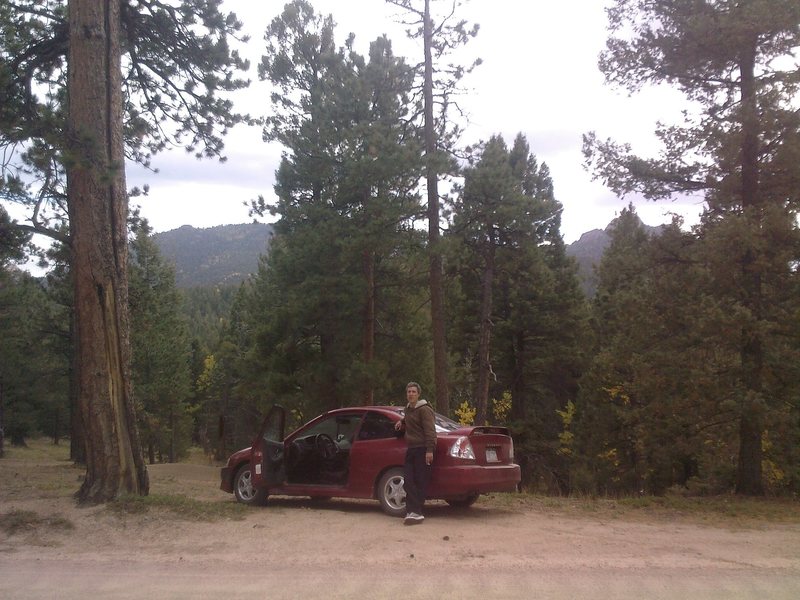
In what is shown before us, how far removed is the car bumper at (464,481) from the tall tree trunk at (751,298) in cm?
508

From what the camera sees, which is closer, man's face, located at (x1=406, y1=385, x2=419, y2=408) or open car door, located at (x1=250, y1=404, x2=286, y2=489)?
man's face, located at (x1=406, y1=385, x2=419, y2=408)

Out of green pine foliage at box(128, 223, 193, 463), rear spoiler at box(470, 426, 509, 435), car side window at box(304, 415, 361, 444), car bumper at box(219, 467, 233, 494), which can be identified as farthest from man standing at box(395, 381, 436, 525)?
green pine foliage at box(128, 223, 193, 463)

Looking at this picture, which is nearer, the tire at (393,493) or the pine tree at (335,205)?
the tire at (393,493)

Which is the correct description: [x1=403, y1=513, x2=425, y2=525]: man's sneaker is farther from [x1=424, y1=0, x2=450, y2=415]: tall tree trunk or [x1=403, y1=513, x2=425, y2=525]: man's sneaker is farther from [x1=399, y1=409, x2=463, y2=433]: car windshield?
[x1=424, y1=0, x2=450, y2=415]: tall tree trunk

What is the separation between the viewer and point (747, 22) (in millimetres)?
12008

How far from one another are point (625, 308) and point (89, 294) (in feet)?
31.3

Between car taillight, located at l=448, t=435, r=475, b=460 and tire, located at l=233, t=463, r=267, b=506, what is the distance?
10.3 ft

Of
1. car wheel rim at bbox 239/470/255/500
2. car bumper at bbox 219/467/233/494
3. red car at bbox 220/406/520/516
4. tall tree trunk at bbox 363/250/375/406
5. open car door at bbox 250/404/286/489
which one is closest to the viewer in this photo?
red car at bbox 220/406/520/516

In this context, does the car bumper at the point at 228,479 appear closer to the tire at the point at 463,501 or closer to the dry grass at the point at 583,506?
the dry grass at the point at 583,506

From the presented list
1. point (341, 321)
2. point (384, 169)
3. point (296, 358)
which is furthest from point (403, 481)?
point (296, 358)

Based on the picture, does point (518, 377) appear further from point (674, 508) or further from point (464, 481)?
point (464, 481)

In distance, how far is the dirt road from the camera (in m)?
6.13

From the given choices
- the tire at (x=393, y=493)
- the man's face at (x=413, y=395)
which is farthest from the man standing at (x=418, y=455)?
the tire at (x=393, y=493)

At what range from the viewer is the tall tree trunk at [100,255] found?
9734mm
